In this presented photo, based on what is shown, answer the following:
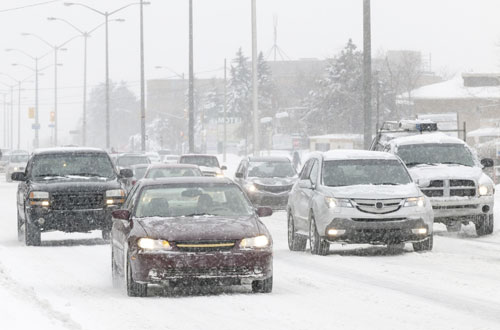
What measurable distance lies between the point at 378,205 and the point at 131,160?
27561 millimetres

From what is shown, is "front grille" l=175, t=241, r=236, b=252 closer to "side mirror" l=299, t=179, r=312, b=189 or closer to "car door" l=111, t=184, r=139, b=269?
"car door" l=111, t=184, r=139, b=269

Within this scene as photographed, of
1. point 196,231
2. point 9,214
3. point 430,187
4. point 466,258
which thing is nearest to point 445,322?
point 196,231

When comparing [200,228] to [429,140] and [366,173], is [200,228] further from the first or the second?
[429,140]

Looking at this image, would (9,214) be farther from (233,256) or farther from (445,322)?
(445,322)

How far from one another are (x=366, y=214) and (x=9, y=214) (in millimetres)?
17167

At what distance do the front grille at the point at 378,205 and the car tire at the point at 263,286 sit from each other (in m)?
5.50

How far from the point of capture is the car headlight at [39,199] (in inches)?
845

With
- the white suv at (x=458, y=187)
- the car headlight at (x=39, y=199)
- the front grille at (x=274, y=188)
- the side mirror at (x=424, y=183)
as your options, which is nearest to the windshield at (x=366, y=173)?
the white suv at (x=458, y=187)

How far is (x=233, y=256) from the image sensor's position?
41.4ft

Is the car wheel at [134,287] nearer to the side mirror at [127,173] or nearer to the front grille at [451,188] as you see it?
the side mirror at [127,173]

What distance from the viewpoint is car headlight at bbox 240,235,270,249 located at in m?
12.7

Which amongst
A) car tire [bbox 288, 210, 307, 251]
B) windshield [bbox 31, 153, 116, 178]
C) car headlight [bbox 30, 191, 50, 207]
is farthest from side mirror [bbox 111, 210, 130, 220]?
windshield [bbox 31, 153, 116, 178]

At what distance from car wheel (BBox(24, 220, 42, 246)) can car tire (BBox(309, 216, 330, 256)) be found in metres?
5.46

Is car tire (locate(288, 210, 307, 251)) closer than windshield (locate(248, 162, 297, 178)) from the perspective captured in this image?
Yes
